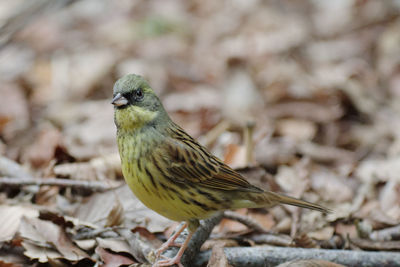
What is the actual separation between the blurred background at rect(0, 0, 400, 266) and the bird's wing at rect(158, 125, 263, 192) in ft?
2.23

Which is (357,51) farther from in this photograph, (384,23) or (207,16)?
(207,16)

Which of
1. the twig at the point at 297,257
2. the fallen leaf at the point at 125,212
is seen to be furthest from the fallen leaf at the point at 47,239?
the twig at the point at 297,257

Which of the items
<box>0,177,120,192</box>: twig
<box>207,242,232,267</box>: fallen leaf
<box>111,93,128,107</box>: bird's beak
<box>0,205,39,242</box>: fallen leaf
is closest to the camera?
<box>207,242,232,267</box>: fallen leaf

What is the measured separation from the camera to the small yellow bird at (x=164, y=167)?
4051mm

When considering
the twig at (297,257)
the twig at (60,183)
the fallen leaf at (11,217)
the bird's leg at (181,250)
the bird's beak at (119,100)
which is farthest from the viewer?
the twig at (60,183)

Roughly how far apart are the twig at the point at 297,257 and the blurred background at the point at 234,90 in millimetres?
572

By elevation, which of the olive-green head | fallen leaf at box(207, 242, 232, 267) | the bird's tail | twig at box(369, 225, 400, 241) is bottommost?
twig at box(369, 225, 400, 241)

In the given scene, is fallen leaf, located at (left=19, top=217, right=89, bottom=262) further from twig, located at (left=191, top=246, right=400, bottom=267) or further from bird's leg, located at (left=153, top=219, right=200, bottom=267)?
twig, located at (left=191, top=246, right=400, bottom=267)

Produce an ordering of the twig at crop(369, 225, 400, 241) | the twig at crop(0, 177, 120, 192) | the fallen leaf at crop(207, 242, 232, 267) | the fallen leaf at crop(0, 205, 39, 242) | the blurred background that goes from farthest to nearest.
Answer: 1. the blurred background
2. the twig at crop(0, 177, 120, 192)
3. the twig at crop(369, 225, 400, 241)
4. the fallen leaf at crop(0, 205, 39, 242)
5. the fallen leaf at crop(207, 242, 232, 267)

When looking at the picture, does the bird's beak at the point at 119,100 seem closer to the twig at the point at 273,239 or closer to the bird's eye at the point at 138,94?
the bird's eye at the point at 138,94

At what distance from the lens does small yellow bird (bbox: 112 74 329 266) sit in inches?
159

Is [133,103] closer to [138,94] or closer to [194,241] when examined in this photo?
[138,94]

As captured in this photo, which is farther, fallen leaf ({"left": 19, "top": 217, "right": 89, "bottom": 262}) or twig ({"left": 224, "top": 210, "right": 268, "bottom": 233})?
twig ({"left": 224, "top": 210, "right": 268, "bottom": 233})

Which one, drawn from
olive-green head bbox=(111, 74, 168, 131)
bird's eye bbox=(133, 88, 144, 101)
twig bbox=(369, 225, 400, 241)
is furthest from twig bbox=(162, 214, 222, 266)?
twig bbox=(369, 225, 400, 241)
